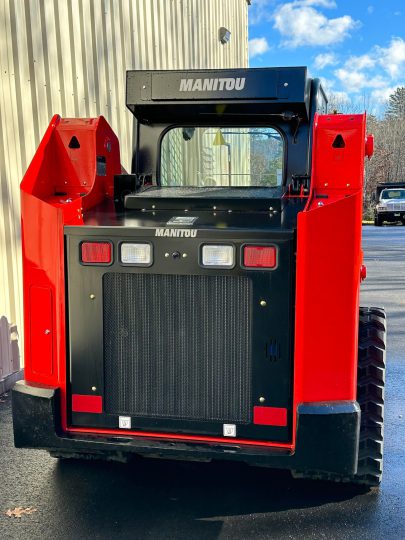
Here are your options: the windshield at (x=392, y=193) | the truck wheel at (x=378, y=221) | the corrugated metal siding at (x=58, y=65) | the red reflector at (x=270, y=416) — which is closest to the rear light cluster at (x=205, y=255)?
the red reflector at (x=270, y=416)

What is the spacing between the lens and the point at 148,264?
318 cm

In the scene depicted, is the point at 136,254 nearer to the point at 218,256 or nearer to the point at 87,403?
the point at 218,256

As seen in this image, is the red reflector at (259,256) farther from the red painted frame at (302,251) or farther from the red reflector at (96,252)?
the red reflector at (96,252)

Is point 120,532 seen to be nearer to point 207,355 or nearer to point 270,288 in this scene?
point 207,355

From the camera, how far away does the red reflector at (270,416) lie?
3.16 m

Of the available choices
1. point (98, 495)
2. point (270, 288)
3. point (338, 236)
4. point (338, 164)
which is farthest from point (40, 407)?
point (338, 164)

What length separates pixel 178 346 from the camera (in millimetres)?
3266

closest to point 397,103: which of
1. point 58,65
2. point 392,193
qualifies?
point 392,193

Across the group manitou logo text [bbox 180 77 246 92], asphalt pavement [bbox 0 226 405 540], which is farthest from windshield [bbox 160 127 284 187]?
asphalt pavement [bbox 0 226 405 540]

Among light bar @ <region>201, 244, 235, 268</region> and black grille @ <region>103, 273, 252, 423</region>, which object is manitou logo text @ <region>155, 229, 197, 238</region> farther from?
black grille @ <region>103, 273, 252, 423</region>

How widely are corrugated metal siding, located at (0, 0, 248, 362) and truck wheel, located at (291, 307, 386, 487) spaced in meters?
3.15

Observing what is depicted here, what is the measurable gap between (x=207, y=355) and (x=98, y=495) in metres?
1.05

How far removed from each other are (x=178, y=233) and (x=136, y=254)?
0.84ft

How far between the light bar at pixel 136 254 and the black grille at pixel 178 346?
0.28 ft
